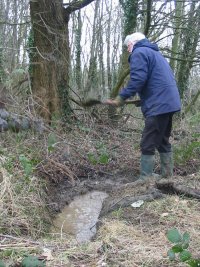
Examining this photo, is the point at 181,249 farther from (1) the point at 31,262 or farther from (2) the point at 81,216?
(2) the point at 81,216

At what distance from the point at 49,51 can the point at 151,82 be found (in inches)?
132

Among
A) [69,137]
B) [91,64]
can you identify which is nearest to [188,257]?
[69,137]

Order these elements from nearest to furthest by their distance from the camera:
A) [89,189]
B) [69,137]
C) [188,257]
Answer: [188,257] → [89,189] → [69,137]

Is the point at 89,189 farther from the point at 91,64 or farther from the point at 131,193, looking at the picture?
the point at 91,64

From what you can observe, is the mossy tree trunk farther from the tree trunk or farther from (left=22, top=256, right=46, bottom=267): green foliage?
(left=22, top=256, right=46, bottom=267): green foliage

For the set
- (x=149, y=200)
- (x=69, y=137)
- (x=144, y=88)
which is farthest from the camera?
(x=69, y=137)

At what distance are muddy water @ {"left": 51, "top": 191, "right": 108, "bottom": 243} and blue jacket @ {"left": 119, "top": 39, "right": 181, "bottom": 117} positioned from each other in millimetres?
1362

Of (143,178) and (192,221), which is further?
(143,178)

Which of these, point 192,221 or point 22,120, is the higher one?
point 22,120

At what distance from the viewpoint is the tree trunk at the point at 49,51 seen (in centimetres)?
759

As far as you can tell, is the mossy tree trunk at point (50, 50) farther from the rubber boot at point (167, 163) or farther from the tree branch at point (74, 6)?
the rubber boot at point (167, 163)

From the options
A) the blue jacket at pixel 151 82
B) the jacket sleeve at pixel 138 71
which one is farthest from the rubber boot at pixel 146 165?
the jacket sleeve at pixel 138 71

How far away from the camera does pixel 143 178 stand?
514 cm

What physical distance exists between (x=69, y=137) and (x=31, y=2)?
2845 mm
